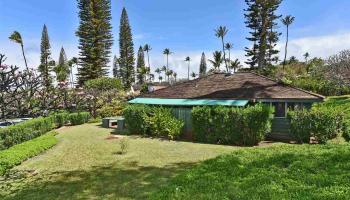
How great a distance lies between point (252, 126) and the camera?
58.3 ft

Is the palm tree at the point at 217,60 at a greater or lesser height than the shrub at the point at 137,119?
greater

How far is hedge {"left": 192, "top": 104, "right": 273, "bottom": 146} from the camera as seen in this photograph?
58.4 feet

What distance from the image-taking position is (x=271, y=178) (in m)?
8.83

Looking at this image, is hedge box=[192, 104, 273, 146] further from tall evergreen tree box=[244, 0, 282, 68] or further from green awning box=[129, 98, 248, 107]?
tall evergreen tree box=[244, 0, 282, 68]

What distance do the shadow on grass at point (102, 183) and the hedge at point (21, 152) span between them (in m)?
2.38

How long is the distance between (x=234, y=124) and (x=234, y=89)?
5.84 metres

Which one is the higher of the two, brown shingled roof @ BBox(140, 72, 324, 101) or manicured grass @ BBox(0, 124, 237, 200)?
brown shingled roof @ BBox(140, 72, 324, 101)

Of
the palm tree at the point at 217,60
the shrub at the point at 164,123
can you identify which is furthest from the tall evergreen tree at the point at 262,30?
the shrub at the point at 164,123

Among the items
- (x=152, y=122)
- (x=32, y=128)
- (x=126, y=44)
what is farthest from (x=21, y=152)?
(x=126, y=44)

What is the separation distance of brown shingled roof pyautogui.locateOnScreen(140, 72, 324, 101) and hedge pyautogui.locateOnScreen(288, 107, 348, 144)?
112 inches

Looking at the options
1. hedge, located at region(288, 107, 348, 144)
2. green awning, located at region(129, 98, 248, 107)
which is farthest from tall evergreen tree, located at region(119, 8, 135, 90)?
hedge, located at region(288, 107, 348, 144)

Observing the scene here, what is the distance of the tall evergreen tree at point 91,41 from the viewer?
47.8 meters

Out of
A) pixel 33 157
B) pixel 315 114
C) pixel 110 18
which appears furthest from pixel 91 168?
pixel 110 18

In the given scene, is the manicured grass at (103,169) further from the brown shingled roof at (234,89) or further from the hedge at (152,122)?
the brown shingled roof at (234,89)
